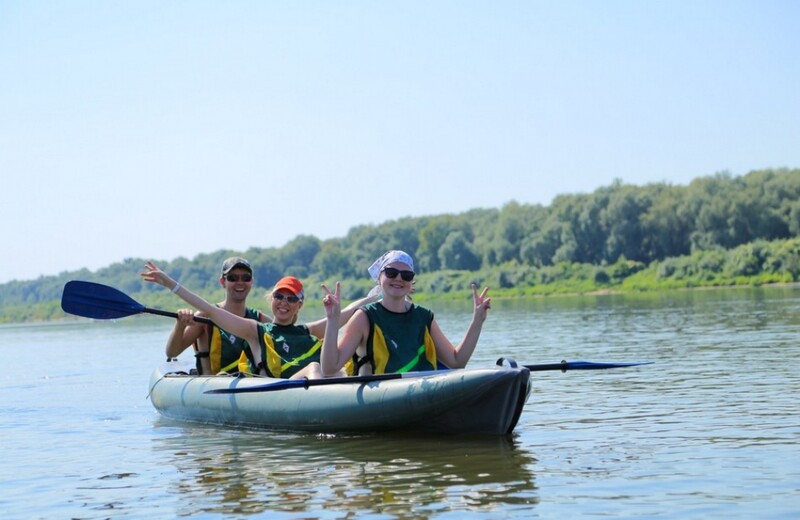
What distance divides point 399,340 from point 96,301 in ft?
13.2

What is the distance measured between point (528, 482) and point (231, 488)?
1.99 m

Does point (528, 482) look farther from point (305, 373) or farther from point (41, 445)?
point (41, 445)

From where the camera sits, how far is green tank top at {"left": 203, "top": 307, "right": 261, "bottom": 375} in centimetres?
1102

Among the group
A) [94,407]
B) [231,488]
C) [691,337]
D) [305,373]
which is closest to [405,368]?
→ [305,373]

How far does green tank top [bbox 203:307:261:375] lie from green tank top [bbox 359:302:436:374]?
95.4 inches

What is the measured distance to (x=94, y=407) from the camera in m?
14.0

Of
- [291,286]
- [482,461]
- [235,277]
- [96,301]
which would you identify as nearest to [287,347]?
[291,286]

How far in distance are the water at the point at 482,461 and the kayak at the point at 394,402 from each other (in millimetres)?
139

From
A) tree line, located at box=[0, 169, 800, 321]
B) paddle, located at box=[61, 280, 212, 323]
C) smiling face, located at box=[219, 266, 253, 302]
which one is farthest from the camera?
tree line, located at box=[0, 169, 800, 321]

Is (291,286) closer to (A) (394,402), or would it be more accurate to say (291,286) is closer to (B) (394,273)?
(B) (394,273)

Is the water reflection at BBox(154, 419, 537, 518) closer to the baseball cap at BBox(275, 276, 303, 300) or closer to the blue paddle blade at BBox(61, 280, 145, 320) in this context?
the baseball cap at BBox(275, 276, 303, 300)

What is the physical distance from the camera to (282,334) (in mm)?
9680

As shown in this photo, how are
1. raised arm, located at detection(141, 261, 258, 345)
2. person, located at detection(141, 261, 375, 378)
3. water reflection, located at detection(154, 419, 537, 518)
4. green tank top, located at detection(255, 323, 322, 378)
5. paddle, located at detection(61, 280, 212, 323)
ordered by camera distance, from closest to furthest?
water reflection, located at detection(154, 419, 537, 518) < raised arm, located at detection(141, 261, 258, 345) < person, located at detection(141, 261, 375, 378) < green tank top, located at detection(255, 323, 322, 378) < paddle, located at detection(61, 280, 212, 323)

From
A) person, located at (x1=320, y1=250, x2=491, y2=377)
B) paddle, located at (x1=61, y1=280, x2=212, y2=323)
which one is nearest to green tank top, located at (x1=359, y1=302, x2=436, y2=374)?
person, located at (x1=320, y1=250, x2=491, y2=377)
